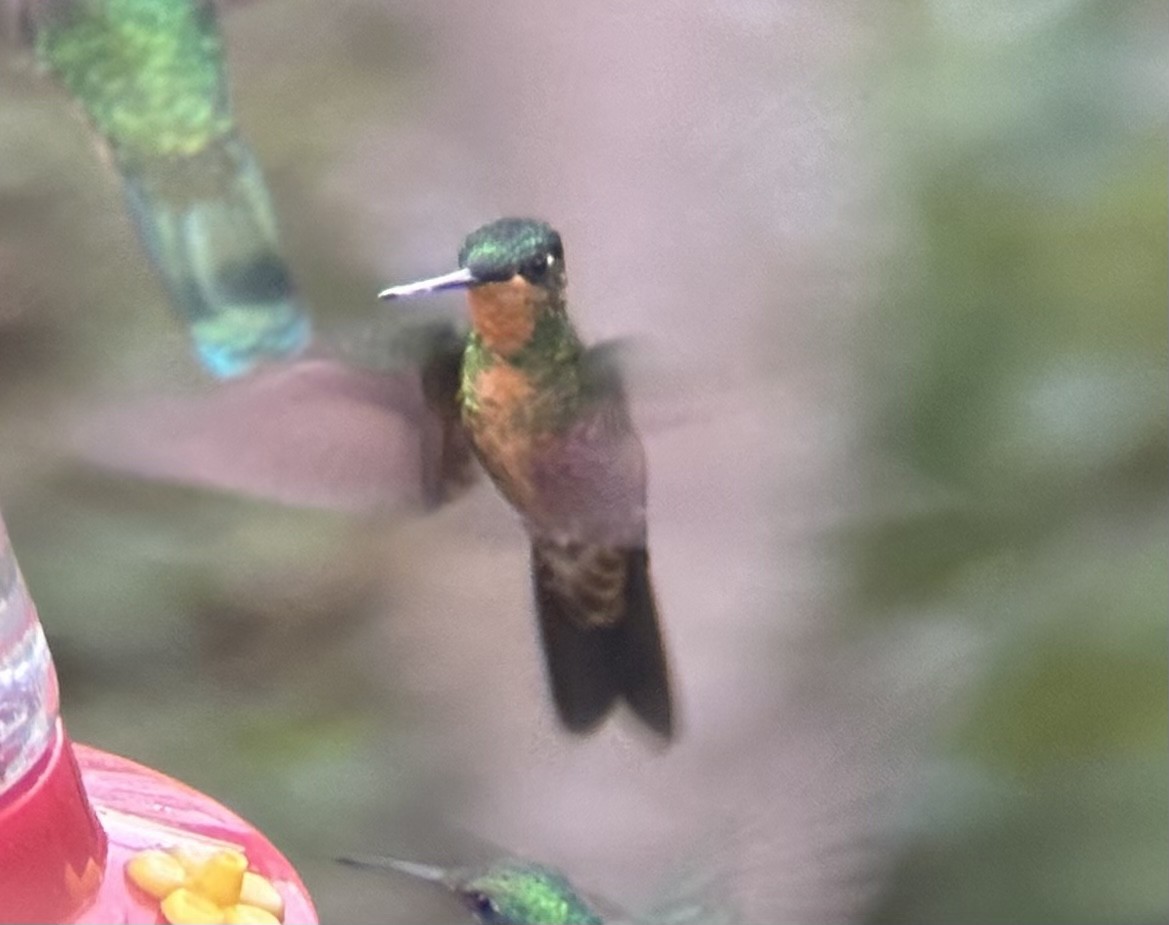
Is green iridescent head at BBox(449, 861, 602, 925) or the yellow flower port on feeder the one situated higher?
the yellow flower port on feeder

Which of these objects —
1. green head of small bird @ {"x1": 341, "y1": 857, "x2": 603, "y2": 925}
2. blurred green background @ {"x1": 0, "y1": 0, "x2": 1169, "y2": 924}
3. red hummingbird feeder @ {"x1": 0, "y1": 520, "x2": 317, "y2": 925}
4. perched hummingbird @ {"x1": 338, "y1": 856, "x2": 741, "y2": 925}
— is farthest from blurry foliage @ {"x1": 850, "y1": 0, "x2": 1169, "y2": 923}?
red hummingbird feeder @ {"x1": 0, "y1": 520, "x2": 317, "y2": 925}

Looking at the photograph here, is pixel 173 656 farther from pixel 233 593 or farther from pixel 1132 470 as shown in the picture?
pixel 1132 470

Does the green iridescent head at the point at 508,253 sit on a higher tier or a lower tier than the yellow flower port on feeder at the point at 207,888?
higher

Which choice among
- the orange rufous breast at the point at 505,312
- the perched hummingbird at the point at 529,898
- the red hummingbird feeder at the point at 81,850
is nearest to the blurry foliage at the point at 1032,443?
the perched hummingbird at the point at 529,898

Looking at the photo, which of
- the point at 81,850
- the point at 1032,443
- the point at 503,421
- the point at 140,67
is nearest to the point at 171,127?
the point at 140,67

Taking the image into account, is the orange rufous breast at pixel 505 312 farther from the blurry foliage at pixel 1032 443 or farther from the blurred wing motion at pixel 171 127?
the blurry foliage at pixel 1032 443

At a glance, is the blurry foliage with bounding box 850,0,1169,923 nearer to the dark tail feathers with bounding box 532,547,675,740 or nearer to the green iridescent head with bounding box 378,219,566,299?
the dark tail feathers with bounding box 532,547,675,740
